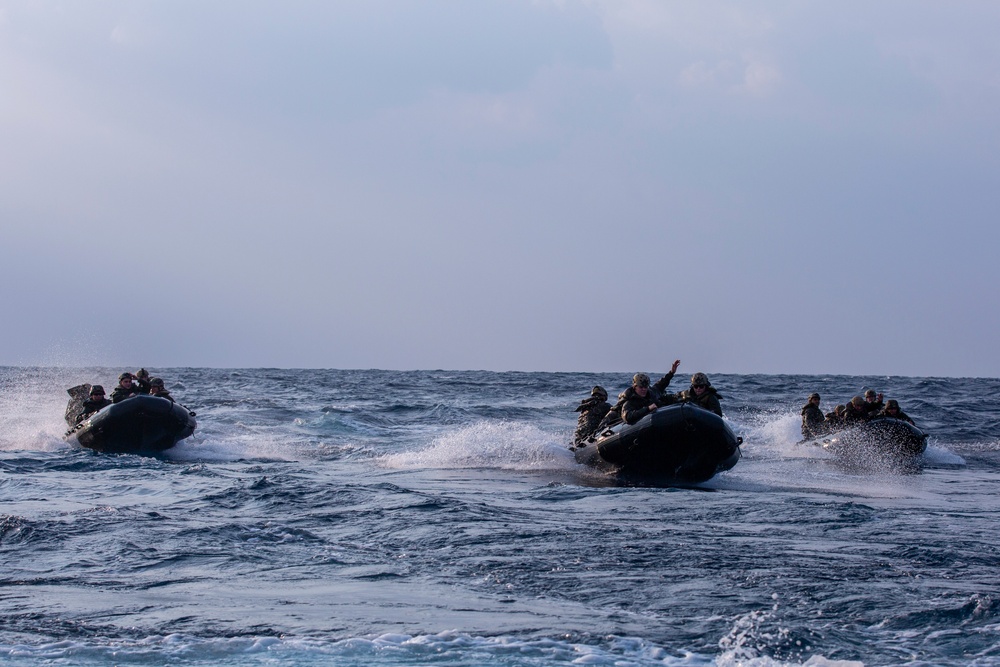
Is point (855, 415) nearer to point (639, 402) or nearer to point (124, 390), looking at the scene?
point (639, 402)

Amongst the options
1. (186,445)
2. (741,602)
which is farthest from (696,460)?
(186,445)

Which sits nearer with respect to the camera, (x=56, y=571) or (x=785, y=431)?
(x=56, y=571)

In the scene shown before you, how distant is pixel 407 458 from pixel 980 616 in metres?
11.9

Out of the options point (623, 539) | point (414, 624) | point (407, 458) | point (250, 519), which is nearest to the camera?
point (414, 624)

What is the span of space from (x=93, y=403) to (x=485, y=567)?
488 inches

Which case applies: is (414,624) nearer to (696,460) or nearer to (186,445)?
(696,460)

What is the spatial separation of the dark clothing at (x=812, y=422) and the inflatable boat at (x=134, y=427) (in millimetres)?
11002

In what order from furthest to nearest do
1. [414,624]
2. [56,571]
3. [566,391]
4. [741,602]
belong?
[566,391] < [56,571] < [741,602] < [414,624]

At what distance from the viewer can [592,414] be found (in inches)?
637

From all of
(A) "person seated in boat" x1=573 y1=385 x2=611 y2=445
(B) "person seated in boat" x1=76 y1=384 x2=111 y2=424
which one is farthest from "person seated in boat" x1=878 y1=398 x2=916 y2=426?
(B) "person seated in boat" x1=76 y1=384 x2=111 y2=424

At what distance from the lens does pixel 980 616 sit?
19.8 ft

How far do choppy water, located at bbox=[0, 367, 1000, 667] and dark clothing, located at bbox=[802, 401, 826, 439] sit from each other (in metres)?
4.36

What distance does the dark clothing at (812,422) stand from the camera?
19.3 meters

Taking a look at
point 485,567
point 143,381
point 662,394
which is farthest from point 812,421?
point 485,567
